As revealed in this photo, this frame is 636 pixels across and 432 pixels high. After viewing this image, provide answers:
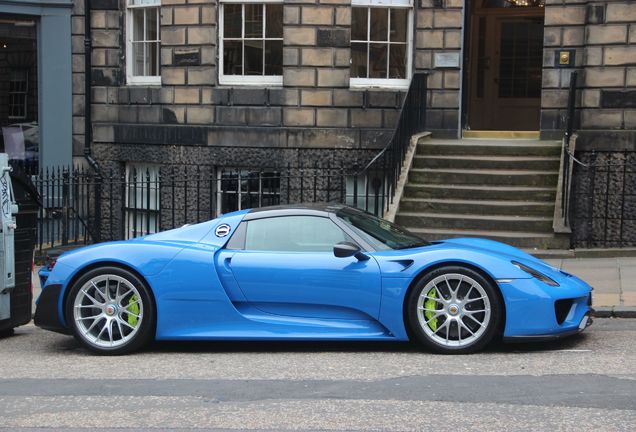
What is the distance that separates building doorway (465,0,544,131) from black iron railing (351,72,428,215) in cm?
285

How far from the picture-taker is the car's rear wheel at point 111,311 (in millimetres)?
6746

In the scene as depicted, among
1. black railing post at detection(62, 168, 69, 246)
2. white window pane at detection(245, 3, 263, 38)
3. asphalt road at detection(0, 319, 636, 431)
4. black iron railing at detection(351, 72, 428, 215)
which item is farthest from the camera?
white window pane at detection(245, 3, 263, 38)

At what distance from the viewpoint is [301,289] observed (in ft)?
21.6

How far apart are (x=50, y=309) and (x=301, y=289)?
214 centimetres

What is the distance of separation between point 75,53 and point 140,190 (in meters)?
2.69

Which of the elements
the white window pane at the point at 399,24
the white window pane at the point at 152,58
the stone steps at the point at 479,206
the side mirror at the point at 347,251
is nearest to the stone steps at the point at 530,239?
the stone steps at the point at 479,206

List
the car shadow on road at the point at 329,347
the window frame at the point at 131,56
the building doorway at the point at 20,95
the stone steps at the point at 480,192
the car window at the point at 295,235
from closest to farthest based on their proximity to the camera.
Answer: the car shadow on road at the point at 329,347 < the car window at the point at 295,235 < the stone steps at the point at 480,192 < the window frame at the point at 131,56 < the building doorway at the point at 20,95

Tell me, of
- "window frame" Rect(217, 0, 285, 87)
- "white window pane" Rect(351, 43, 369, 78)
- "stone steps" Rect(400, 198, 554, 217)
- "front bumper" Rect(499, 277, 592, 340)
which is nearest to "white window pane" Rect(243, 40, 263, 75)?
"window frame" Rect(217, 0, 285, 87)

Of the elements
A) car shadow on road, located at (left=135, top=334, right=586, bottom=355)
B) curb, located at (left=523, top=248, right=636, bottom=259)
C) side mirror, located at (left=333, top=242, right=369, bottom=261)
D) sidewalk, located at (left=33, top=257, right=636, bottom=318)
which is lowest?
car shadow on road, located at (left=135, top=334, right=586, bottom=355)

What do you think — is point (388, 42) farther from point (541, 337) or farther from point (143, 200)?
point (541, 337)

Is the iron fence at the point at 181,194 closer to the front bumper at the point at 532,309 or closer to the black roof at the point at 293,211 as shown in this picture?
the black roof at the point at 293,211

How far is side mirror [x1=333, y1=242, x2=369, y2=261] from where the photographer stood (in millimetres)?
6488

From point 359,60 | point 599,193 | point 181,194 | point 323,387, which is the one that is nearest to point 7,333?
point 323,387

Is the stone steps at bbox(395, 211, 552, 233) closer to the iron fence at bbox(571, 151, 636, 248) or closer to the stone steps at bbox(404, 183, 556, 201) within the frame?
the stone steps at bbox(404, 183, 556, 201)
